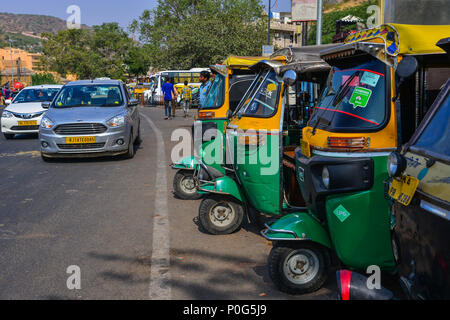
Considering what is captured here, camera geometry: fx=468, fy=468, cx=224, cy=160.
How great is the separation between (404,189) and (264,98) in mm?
2626

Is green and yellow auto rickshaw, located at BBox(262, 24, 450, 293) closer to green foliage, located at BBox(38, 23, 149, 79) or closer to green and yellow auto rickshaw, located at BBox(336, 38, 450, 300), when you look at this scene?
green and yellow auto rickshaw, located at BBox(336, 38, 450, 300)

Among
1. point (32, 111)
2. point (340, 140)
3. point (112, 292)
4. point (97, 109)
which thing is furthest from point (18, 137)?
point (340, 140)

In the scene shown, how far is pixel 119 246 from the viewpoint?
4996 millimetres

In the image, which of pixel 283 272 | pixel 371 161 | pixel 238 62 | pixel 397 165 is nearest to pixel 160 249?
pixel 283 272

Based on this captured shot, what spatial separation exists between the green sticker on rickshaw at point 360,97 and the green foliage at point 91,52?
71.2 metres

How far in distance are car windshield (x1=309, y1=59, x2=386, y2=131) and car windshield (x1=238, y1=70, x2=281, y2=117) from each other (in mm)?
1209

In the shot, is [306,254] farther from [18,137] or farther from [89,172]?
[18,137]

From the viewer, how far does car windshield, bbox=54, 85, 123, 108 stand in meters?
11.1

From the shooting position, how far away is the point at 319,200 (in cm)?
367

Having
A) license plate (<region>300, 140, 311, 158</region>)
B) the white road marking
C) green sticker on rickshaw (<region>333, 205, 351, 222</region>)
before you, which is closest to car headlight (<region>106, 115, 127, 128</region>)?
the white road marking

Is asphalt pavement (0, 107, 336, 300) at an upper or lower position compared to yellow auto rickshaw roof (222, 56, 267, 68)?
lower

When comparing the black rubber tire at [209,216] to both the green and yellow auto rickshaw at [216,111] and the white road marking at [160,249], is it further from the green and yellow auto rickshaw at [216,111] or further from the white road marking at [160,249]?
the green and yellow auto rickshaw at [216,111]

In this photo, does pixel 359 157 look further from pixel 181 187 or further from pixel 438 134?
pixel 181 187

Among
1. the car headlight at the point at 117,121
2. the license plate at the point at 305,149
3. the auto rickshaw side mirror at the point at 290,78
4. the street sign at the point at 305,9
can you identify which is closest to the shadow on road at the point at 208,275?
the license plate at the point at 305,149
